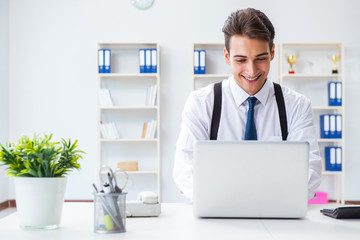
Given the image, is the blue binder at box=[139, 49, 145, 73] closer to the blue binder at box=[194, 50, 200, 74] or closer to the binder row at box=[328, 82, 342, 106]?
the blue binder at box=[194, 50, 200, 74]

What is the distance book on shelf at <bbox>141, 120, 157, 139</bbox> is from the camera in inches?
206

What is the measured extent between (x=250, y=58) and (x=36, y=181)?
3.34ft

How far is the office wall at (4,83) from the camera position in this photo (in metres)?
5.36

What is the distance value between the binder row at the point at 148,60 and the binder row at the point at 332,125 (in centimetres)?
190

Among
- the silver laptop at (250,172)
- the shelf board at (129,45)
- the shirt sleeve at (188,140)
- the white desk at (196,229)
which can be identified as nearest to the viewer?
the white desk at (196,229)

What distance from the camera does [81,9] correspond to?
18.1ft

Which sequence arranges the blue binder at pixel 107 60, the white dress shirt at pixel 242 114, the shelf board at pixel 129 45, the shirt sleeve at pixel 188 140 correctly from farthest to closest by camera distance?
the shelf board at pixel 129 45 → the blue binder at pixel 107 60 → the white dress shirt at pixel 242 114 → the shirt sleeve at pixel 188 140

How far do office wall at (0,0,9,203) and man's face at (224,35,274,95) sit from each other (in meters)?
3.97

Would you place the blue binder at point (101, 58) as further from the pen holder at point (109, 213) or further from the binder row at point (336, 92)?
the pen holder at point (109, 213)

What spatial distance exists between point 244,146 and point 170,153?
4133 mm

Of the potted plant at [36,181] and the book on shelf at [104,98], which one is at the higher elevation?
the book on shelf at [104,98]

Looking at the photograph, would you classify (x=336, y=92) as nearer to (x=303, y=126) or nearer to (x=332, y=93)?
(x=332, y=93)

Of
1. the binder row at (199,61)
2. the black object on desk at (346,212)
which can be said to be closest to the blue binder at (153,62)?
the binder row at (199,61)

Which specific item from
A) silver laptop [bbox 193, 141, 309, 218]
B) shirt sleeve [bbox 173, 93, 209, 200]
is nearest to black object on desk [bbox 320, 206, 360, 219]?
silver laptop [bbox 193, 141, 309, 218]
